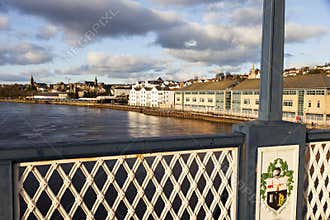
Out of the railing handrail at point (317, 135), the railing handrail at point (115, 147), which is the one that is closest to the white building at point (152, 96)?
the railing handrail at point (317, 135)

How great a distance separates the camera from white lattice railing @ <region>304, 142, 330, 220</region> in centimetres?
278

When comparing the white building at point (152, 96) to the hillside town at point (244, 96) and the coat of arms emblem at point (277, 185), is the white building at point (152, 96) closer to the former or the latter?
the hillside town at point (244, 96)

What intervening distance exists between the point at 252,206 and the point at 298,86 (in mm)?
35258

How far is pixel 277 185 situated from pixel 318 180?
66 cm

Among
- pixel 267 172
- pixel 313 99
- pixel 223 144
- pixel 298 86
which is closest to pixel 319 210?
pixel 267 172

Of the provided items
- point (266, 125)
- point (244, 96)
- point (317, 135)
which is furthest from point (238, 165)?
point (244, 96)

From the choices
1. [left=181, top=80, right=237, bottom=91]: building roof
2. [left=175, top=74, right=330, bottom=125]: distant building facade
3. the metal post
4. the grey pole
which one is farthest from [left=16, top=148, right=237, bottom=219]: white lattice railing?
[left=181, top=80, right=237, bottom=91]: building roof

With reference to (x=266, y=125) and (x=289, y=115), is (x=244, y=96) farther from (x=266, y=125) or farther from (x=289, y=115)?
(x=266, y=125)

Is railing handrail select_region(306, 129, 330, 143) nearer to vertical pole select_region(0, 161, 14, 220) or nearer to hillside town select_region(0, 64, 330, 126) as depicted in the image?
hillside town select_region(0, 64, 330, 126)

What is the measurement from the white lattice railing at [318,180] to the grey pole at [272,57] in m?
0.61

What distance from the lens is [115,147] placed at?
6.75 ft

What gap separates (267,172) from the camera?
2.50 metres

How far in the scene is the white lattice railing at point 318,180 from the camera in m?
2.78

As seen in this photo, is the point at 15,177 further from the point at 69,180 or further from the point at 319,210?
the point at 319,210
